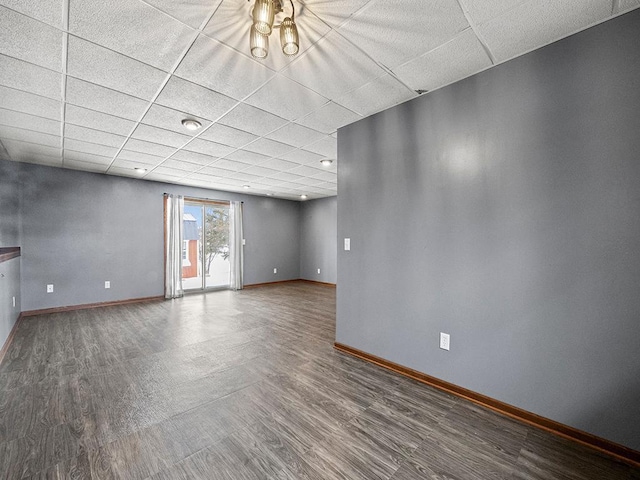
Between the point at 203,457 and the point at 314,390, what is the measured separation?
928 mm

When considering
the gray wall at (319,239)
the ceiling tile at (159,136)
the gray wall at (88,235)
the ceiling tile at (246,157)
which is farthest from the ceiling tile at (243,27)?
the gray wall at (319,239)

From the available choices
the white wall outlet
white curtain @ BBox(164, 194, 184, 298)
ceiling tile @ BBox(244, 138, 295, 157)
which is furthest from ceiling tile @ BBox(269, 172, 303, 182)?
the white wall outlet

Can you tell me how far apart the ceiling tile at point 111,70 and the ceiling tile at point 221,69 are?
0.86ft

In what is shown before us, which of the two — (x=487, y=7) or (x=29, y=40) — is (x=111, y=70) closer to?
(x=29, y=40)

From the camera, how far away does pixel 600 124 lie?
5.27ft

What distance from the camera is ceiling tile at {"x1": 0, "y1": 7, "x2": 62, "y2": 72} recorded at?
153 cm

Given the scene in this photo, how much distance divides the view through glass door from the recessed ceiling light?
12.3 ft

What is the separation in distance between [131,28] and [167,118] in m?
1.22

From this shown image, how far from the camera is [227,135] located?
319 cm

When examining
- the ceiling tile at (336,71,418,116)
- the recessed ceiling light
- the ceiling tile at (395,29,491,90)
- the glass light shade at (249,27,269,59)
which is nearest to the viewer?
the glass light shade at (249,27,269,59)

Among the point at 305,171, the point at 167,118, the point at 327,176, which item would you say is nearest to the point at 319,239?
the point at 327,176

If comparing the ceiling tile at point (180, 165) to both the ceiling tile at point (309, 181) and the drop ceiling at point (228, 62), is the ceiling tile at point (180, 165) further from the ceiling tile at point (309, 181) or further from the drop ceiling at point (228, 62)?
the ceiling tile at point (309, 181)

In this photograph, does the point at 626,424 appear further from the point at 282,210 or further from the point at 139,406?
the point at 282,210

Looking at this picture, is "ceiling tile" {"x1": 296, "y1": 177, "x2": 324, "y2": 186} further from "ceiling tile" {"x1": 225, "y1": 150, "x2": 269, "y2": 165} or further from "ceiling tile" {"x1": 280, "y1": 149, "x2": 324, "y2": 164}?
"ceiling tile" {"x1": 225, "y1": 150, "x2": 269, "y2": 165}
